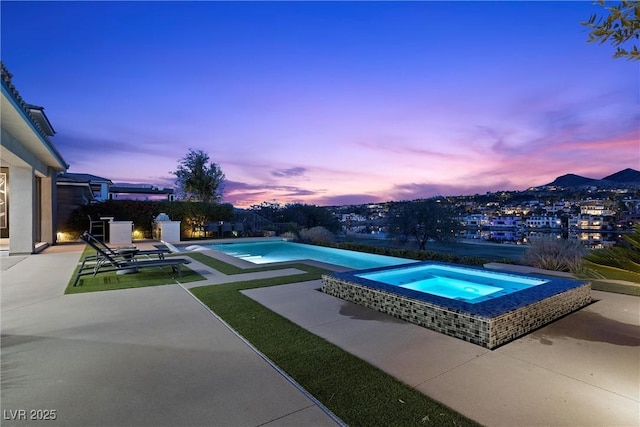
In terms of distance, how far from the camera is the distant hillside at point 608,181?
2508 centimetres

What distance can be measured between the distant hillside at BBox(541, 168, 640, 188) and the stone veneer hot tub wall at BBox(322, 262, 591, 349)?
27.2 m

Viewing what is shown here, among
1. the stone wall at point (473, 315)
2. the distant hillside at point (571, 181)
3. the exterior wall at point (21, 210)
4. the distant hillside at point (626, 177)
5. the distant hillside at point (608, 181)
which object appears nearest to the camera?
the stone wall at point (473, 315)

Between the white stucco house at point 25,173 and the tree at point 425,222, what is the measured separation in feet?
49.0

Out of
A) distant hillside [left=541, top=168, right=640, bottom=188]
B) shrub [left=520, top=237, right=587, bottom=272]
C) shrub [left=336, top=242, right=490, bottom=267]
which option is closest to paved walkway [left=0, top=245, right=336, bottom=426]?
shrub [left=336, top=242, right=490, bottom=267]

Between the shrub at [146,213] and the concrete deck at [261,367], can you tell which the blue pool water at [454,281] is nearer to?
the concrete deck at [261,367]

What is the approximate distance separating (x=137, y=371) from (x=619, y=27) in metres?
4.69

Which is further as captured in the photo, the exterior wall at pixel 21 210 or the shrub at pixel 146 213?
the shrub at pixel 146 213

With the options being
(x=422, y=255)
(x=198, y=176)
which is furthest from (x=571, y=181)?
(x=198, y=176)

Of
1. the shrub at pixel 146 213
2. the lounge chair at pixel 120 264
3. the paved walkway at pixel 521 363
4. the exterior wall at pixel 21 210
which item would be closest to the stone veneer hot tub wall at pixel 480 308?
the paved walkway at pixel 521 363

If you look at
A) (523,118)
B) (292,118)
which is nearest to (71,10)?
(292,118)

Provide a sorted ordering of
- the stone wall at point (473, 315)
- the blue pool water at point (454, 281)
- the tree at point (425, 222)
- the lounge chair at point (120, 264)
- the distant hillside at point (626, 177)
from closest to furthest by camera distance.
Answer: the stone wall at point (473, 315), the blue pool water at point (454, 281), the lounge chair at point (120, 264), the tree at point (425, 222), the distant hillside at point (626, 177)

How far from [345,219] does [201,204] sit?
11.0m

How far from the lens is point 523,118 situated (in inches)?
525

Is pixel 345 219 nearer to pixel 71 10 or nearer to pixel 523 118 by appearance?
pixel 523 118
